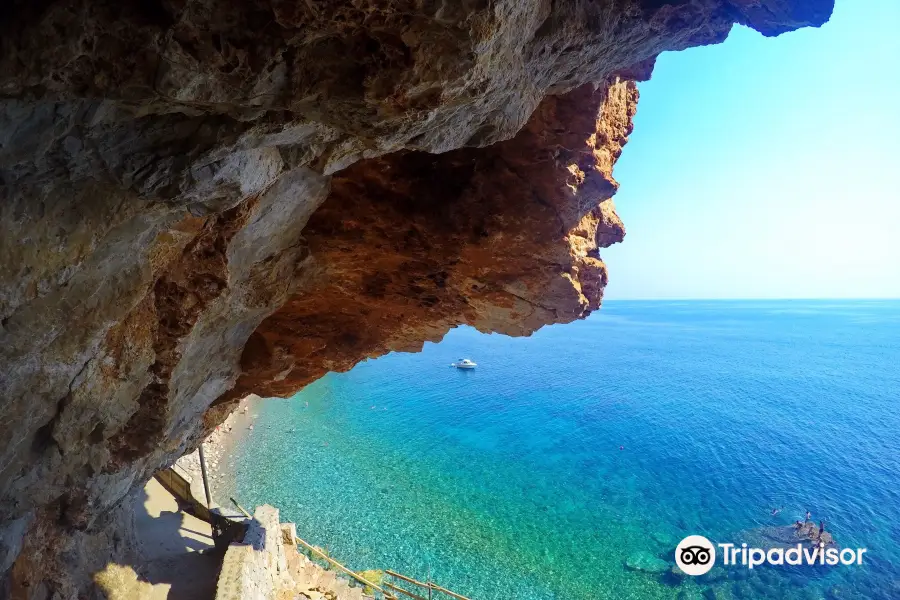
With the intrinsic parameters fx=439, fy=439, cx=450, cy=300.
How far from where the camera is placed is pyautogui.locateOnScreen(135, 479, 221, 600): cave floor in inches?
457

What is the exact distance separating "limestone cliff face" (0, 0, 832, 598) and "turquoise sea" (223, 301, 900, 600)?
15787 mm

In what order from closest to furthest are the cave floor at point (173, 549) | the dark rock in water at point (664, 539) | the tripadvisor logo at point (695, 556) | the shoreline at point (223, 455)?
the cave floor at point (173, 549) → the tripadvisor logo at point (695, 556) → the dark rock in water at point (664, 539) → the shoreline at point (223, 455)

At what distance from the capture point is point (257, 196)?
15.6ft

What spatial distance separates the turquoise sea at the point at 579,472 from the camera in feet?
67.7

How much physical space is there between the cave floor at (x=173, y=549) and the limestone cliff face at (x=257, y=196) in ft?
6.94

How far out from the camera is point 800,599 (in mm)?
19094

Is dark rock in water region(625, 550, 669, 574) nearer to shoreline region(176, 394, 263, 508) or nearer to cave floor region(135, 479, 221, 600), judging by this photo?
cave floor region(135, 479, 221, 600)

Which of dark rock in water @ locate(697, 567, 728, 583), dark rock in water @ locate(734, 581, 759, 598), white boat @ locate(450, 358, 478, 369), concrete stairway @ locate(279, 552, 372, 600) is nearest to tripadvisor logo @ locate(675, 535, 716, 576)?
dark rock in water @ locate(697, 567, 728, 583)

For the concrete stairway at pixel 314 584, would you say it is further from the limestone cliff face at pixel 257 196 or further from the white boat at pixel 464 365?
the white boat at pixel 464 365

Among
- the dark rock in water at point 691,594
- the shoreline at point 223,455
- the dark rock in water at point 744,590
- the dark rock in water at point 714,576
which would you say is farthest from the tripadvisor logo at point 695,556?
the shoreline at point 223,455

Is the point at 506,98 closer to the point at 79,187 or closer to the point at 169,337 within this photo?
the point at 79,187

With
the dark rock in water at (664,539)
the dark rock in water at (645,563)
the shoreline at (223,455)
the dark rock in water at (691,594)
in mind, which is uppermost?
the dark rock in water at (664,539)

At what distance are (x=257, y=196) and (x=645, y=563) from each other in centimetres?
2474

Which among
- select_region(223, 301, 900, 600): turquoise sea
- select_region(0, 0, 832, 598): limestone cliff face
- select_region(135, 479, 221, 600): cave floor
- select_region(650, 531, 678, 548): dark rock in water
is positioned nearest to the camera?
select_region(0, 0, 832, 598): limestone cliff face
